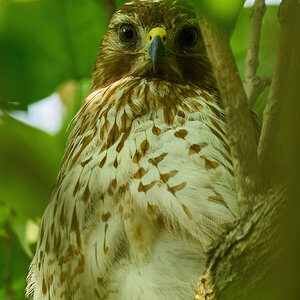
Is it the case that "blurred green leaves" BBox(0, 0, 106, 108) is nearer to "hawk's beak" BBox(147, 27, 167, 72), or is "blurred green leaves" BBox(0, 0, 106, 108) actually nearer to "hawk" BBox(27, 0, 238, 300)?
"hawk" BBox(27, 0, 238, 300)

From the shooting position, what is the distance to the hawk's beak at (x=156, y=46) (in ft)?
9.04

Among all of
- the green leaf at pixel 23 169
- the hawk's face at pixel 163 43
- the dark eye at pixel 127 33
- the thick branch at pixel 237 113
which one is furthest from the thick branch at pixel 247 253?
the dark eye at pixel 127 33

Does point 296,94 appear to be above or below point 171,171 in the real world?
above

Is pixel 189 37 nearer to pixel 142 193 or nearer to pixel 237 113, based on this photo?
pixel 142 193

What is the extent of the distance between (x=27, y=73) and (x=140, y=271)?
1.13 m

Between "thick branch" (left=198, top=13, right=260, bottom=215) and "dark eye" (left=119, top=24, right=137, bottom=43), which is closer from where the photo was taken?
"thick branch" (left=198, top=13, right=260, bottom=215)

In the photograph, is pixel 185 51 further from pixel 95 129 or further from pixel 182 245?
pixel 182 245

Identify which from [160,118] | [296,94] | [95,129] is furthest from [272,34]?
[296,94]

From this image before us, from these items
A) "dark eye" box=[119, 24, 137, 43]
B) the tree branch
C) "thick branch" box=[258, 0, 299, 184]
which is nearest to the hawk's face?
"dark eye" box=[119, 24, 137, 43]

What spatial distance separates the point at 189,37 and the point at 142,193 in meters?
1.12

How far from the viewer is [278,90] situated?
4.49 ft

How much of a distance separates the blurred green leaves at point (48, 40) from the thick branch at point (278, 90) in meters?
1.16

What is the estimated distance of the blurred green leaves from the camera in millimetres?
2709

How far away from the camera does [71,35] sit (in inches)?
128
